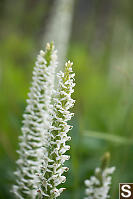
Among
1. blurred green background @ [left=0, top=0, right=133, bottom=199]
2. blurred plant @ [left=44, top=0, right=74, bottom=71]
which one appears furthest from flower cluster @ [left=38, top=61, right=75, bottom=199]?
blurred plant @ [left=44, top=0, right=74, bottom=71]

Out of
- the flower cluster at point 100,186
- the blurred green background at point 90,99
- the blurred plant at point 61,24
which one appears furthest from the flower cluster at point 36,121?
the blurred plant at point 61,24

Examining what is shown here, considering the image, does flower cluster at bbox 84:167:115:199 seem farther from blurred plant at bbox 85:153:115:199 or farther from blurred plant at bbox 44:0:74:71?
blurred plant at bbox 44:0:74:71

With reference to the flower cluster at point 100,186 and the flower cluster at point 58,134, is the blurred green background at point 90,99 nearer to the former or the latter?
the flower cluster at point 100,186

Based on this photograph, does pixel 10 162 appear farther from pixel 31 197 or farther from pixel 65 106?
pixel 65 106

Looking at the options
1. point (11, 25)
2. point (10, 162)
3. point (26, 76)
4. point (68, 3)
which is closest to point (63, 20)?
point (68, 3)

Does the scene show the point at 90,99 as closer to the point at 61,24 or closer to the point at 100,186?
the point at 61,24

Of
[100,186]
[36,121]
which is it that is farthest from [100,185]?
[36,121]
